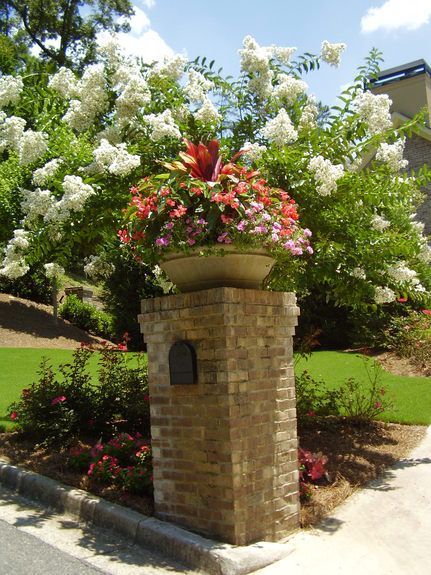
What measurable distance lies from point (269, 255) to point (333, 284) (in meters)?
2.06

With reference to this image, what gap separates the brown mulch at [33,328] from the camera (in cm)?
1524

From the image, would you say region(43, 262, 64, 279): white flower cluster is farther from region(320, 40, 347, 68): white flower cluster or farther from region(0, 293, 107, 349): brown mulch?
region(0, 293, 107, 349): brown mulch

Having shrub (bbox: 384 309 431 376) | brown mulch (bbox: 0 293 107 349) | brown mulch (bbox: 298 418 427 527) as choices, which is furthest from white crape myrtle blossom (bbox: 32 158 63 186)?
brown mulch (bbox: 0 293 107 349)

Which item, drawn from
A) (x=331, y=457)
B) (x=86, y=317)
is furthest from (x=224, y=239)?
(x=86, y=317)

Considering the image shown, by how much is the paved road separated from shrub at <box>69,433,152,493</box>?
43 cm

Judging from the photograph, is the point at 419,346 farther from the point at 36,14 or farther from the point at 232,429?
the point at 36,14

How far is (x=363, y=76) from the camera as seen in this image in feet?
17.5

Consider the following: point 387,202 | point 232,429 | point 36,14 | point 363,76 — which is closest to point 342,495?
point 232,429

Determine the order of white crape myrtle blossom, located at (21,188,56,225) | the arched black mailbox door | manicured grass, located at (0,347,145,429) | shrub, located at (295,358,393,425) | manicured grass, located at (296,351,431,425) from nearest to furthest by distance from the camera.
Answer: the arched black mailbox door → white crape myrtle blossom, located at (21,188,56,225) → shrub, located at (295,358,393,425) → manicured grass, located at (296,351,431,425) → manicured grass, located at (0,347,145,429)

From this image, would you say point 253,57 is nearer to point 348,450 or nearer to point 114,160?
point 114,160

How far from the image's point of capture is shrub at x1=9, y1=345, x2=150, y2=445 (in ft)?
18.1

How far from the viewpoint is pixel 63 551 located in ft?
11.6

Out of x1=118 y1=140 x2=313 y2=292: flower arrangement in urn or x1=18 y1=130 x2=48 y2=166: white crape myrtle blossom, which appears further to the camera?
x1=18 y1=130 x2=48 y2=166: white crape myrtle blossom

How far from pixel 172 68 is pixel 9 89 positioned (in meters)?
1.58
